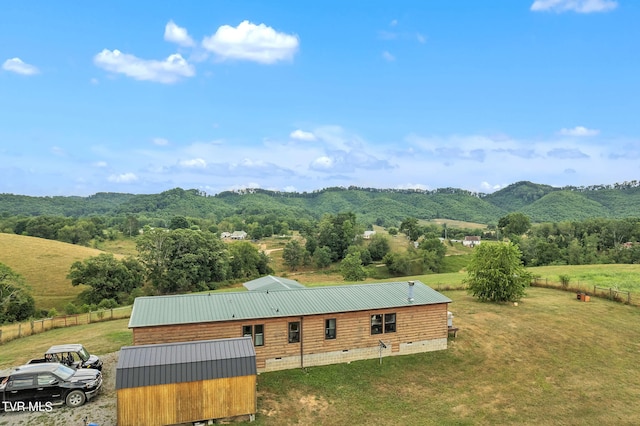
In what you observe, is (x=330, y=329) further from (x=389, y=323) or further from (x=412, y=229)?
(x=412, y=229)

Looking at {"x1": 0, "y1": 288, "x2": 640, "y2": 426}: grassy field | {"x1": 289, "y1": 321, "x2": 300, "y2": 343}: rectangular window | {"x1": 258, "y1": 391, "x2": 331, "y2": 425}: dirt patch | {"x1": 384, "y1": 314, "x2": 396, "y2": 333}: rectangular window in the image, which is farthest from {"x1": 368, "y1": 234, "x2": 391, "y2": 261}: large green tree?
{"x1": 258, "y1": 391, "x2": 331, "y2": 425}: dirt patch

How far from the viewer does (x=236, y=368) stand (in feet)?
49.9

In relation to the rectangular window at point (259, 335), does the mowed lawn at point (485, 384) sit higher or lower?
lower

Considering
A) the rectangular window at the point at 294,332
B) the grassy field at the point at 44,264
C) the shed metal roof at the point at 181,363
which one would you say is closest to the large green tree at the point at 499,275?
the rectangular window at the point at 294,332

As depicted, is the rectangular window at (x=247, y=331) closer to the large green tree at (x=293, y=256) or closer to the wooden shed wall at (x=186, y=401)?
the wooden shed wall at (x=186, y=401)

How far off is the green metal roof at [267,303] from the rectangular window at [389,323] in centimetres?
78

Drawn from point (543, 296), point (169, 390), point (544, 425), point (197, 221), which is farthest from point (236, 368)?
point (197, 221)

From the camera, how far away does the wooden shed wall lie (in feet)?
46.3

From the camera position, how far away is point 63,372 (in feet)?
53.1

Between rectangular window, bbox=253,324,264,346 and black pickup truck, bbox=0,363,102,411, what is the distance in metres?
7.31

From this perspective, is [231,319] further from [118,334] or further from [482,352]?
[482,352]

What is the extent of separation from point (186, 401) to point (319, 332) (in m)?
7.85

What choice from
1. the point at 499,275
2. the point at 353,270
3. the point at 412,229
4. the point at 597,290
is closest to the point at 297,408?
the point at 499,275

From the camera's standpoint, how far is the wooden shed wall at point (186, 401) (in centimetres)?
1412
